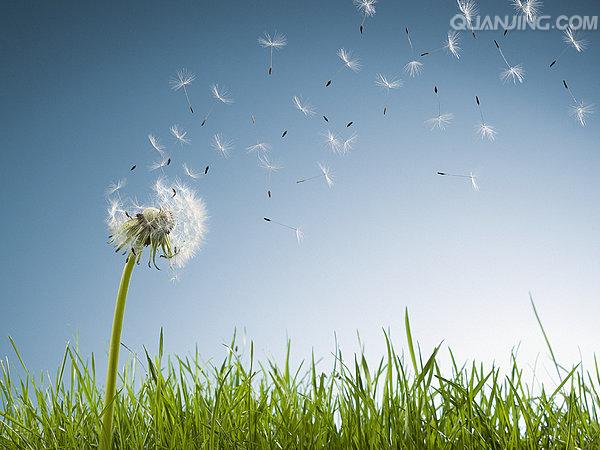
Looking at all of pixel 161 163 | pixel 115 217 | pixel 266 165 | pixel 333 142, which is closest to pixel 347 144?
pixel 333 142

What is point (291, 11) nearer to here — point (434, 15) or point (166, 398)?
point (434, 15)

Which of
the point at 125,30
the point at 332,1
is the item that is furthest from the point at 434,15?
the point at 125,30

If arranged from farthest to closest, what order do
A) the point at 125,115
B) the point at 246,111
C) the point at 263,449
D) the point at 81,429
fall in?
the point at 125,115
the point at 246,111
the point at 81,429
the point at 263,449

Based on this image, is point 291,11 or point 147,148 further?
point 291,11

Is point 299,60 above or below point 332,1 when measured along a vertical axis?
below

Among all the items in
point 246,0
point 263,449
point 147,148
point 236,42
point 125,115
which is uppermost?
point 246,0

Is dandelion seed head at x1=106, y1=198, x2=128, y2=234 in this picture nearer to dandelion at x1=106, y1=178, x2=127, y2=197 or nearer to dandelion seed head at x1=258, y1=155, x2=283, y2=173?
dandelion at x1=106, y1=178, x2=127, y2=197
